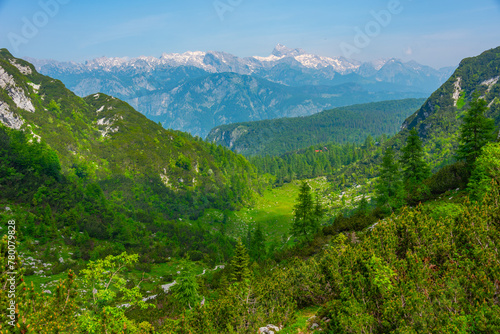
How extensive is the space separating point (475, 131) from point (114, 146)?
104977 mm

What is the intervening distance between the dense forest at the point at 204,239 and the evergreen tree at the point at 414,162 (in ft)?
0.69

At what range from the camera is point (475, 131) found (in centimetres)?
3559

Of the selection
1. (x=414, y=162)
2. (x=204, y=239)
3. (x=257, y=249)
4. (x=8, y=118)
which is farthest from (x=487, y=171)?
(x=8, y=118)

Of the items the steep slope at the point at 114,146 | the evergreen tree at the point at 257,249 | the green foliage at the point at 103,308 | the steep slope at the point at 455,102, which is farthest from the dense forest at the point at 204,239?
the steep slope at the point at 455,102

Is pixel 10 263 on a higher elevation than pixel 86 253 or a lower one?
higher

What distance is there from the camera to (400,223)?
58.8 ft

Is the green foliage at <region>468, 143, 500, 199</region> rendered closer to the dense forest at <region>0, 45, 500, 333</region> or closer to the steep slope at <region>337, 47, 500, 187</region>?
the dense forest at <region>0, 45, 500, 333</region>

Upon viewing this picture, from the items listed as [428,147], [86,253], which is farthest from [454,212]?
[428,147]

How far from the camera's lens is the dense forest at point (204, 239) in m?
12.3

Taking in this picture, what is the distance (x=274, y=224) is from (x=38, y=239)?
275 ft

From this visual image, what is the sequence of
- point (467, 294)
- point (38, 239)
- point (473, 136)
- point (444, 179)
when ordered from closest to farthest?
point (467, 294) < point (473, 136) < point (444, 179) < point (38, 239)

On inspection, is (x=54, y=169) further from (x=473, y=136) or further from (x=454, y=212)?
(x=473, y=136)

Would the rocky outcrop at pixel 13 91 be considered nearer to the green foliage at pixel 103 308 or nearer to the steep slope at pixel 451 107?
the green foliage at pixel 103 308

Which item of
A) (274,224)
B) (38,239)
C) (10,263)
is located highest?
(10,263)
